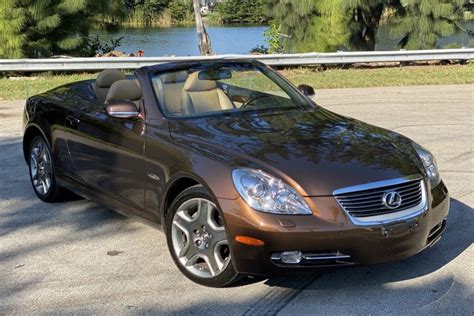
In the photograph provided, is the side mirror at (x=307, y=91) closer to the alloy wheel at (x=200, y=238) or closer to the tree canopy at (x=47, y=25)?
the alloy wheel at (x=200, y=238)

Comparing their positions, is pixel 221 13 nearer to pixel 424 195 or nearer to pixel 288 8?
pixel 288 8

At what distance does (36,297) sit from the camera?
13.6 feet

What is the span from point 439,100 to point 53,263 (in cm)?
1034

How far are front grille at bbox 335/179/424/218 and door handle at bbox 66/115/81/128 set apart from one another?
9.17 feet

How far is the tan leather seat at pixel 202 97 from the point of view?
205 inches

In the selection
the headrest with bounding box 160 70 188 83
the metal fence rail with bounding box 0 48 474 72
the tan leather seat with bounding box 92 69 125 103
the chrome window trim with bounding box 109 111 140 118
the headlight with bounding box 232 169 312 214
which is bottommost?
the metal fence rail with bounding box 0 48 474 72

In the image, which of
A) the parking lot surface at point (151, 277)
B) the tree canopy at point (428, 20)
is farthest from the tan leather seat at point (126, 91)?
the tree canopy at point (428, 20)

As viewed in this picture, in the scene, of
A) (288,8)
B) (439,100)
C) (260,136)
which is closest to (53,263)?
(260,136)

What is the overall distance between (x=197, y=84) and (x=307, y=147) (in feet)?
4.76

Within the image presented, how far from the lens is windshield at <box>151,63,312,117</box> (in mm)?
5191

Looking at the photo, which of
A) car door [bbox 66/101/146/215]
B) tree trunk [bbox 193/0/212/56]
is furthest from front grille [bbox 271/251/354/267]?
tree trunk [bbox 193/0/212/56]

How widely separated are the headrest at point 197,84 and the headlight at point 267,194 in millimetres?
1535

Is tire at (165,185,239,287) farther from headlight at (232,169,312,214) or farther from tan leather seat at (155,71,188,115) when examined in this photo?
tan leather seat at (155,71,188,115)

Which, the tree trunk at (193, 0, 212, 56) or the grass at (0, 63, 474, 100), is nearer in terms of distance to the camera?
the grass at (0, 63, 474, 100)
